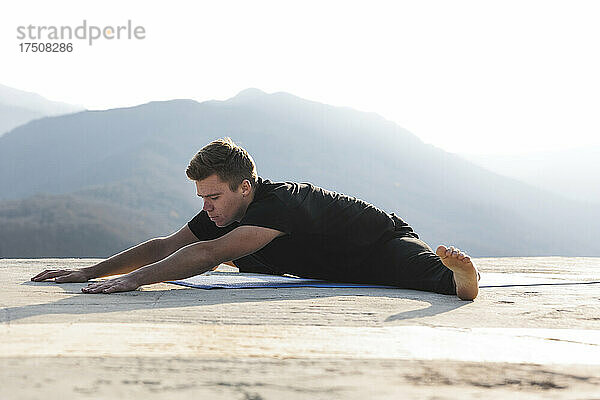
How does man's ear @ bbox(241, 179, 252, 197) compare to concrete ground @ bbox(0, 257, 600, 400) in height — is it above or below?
above

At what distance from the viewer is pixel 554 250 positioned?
143 ft

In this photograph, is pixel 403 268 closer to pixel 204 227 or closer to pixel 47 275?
pixel 204 227

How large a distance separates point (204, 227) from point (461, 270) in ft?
4.28

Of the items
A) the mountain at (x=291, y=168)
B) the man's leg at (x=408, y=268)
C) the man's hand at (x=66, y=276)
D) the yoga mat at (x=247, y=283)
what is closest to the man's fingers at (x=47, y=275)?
the man's hand at (x=66, y=276)

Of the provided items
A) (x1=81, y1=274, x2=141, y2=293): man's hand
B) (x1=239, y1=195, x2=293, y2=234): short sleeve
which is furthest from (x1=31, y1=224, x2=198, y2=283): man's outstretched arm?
(x1=239, y1=195, x2=293, y2=234): short sleeve

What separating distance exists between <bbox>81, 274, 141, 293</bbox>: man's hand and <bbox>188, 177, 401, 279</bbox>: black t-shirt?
0.51 meters

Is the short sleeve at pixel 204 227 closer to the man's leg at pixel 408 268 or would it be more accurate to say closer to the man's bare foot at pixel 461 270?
the man's leg at pixel 408 268

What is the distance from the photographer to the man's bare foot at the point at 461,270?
2.26 m

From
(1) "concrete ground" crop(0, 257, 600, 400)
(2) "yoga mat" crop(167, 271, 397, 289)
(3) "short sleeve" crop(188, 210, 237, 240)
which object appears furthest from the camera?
(3) "short sleeve" crop(188, 210, 237, 240)

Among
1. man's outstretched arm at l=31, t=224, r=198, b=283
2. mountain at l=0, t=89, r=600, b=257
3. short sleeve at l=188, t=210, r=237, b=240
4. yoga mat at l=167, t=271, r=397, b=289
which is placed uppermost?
mountain at l=0, t=89, r=600, b=257

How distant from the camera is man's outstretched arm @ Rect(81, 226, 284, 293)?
240 cm

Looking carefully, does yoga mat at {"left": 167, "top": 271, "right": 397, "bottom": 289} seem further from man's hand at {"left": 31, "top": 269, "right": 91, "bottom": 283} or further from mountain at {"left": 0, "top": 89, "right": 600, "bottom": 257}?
mountain at {"left": 0, "top": 89, "right": 600, "bottom": 257}

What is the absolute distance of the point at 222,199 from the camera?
2.65 meters

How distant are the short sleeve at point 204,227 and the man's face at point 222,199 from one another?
1.02 feet
